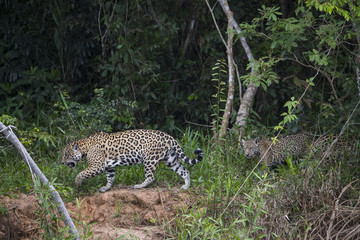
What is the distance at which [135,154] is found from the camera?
738cm

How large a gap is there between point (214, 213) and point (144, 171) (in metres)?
1.37

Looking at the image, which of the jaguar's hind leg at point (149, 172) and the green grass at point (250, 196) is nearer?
the green grass at point (250, 196)

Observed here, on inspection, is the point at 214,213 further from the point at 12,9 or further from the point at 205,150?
the point at 12,9

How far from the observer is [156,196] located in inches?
275

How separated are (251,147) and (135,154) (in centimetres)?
167

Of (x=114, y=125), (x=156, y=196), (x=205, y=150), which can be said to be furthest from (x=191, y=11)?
(x=156, y=196)

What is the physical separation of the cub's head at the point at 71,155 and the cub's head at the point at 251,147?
223 cm

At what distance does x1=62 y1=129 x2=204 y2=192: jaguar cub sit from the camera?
287 inches

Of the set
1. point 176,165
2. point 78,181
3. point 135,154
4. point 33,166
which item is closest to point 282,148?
point 176,165

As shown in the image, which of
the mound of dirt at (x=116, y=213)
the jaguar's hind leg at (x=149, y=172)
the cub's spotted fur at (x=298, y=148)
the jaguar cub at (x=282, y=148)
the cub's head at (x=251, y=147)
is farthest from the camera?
the jaguar cub at (x=282, y=148)

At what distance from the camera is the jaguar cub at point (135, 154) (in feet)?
24.0

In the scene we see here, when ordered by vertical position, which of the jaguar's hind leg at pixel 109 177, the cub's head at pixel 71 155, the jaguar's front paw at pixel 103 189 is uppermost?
the cub's head at pixel 71 155

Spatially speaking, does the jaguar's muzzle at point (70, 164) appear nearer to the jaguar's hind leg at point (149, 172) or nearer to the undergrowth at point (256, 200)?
the undergrowth at point (256, 200)

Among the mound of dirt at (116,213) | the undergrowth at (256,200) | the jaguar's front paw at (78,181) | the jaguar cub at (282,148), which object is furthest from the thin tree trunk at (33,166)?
the jaguar cub at (282,148)
